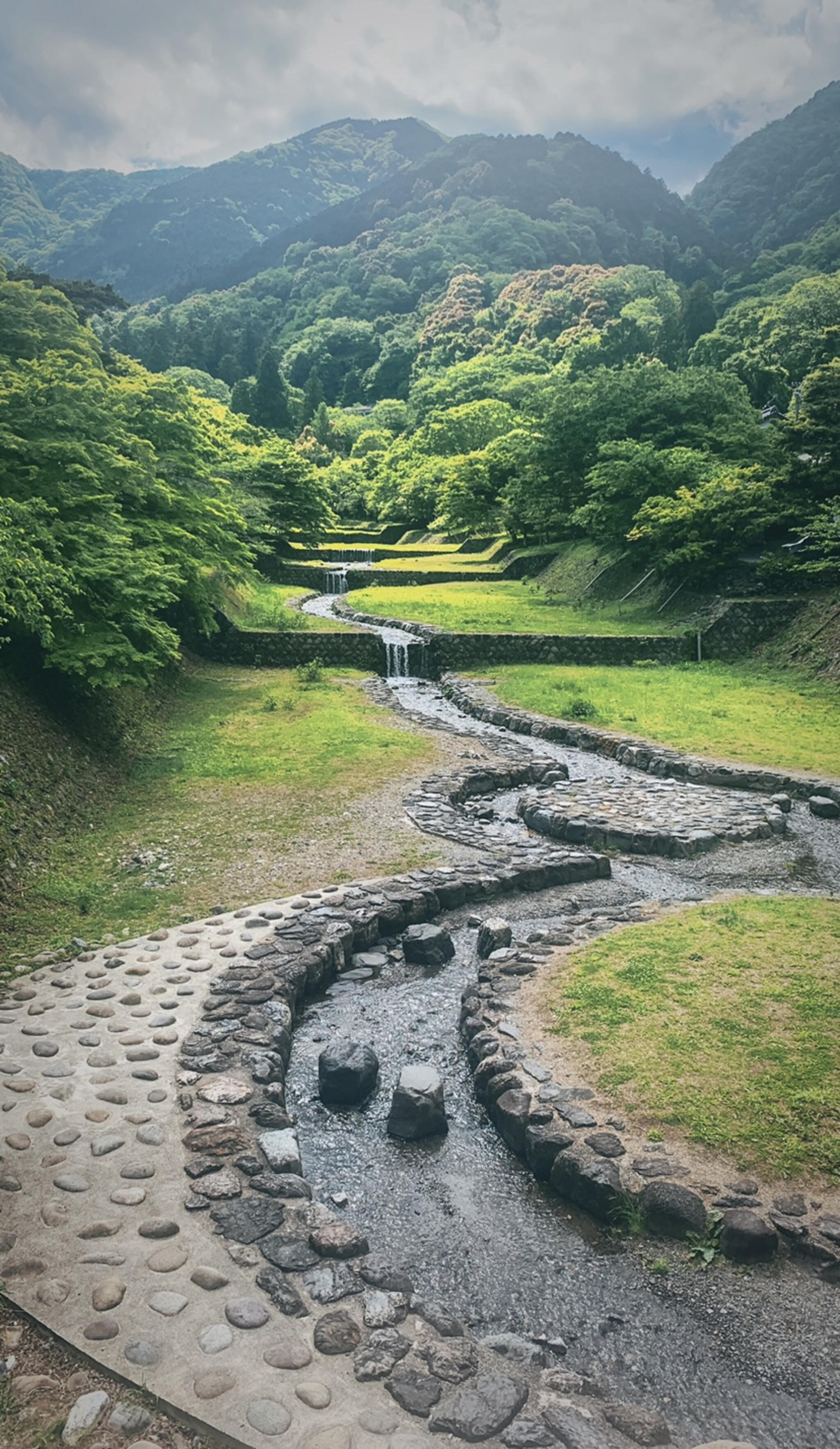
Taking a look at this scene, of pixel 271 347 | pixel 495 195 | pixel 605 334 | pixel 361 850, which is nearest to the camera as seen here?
pixel 361 850

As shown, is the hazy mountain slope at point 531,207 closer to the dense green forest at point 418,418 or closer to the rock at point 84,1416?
the dense green forest at point 418,418

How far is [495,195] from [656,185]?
40.1 metres

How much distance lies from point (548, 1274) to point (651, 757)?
35.9ft

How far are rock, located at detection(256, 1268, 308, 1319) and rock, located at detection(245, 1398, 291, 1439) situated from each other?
50 centimetres

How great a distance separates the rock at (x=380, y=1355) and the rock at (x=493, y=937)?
4612mm

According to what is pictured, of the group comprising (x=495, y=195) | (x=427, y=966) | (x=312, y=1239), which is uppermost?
(x=495, y=195)

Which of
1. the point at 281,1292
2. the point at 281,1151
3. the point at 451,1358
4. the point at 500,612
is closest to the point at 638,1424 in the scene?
the point at 451,1358

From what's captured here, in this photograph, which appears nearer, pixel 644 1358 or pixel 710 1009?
pixel 644 1358

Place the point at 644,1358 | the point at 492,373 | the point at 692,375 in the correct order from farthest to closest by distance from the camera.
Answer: the point at 492,373 → the point at 692,375 → the point at 644,1358

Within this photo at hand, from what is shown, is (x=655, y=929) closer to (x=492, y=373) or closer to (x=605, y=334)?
(x=605, y=334)

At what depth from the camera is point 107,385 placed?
1745 cm

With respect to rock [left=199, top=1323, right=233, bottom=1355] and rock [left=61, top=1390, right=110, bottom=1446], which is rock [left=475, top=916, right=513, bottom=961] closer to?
rock [left=199, top=1323, right=233, bottom=1355]

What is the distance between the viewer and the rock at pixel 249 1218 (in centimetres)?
459

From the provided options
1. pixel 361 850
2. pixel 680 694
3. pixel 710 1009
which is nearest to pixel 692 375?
pixel 680 694
